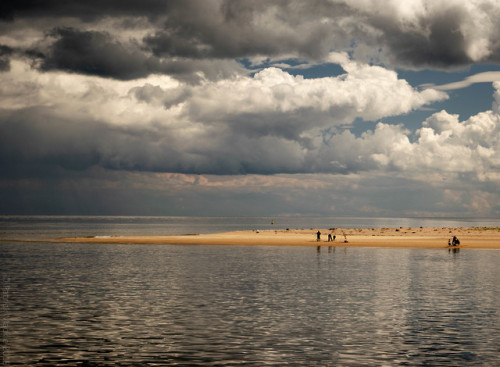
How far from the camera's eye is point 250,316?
29.6 m

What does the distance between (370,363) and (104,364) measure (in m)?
10.6

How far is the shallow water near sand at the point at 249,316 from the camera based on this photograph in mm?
21609

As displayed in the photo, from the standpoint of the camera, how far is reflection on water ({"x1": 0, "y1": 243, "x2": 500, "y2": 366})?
71.1 feet

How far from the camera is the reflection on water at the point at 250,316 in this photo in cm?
2166

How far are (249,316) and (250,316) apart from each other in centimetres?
6

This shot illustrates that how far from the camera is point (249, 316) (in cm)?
2958

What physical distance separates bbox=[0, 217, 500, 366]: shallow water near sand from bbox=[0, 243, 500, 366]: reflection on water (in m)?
0.08

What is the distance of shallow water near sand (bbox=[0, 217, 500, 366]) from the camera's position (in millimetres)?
21609

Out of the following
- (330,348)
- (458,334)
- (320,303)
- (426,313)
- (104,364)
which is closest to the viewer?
(104,364)

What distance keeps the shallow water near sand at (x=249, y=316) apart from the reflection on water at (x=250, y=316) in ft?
0.26

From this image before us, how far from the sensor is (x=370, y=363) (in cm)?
2033

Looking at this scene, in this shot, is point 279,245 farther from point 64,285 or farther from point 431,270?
point 64,285

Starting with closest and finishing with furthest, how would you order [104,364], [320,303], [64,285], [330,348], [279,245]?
[104,364]
[330,348]
[320,303]
[64,285]
[279,245]

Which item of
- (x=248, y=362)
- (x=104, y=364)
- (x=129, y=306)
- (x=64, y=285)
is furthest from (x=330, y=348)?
(x=64, y=285)
